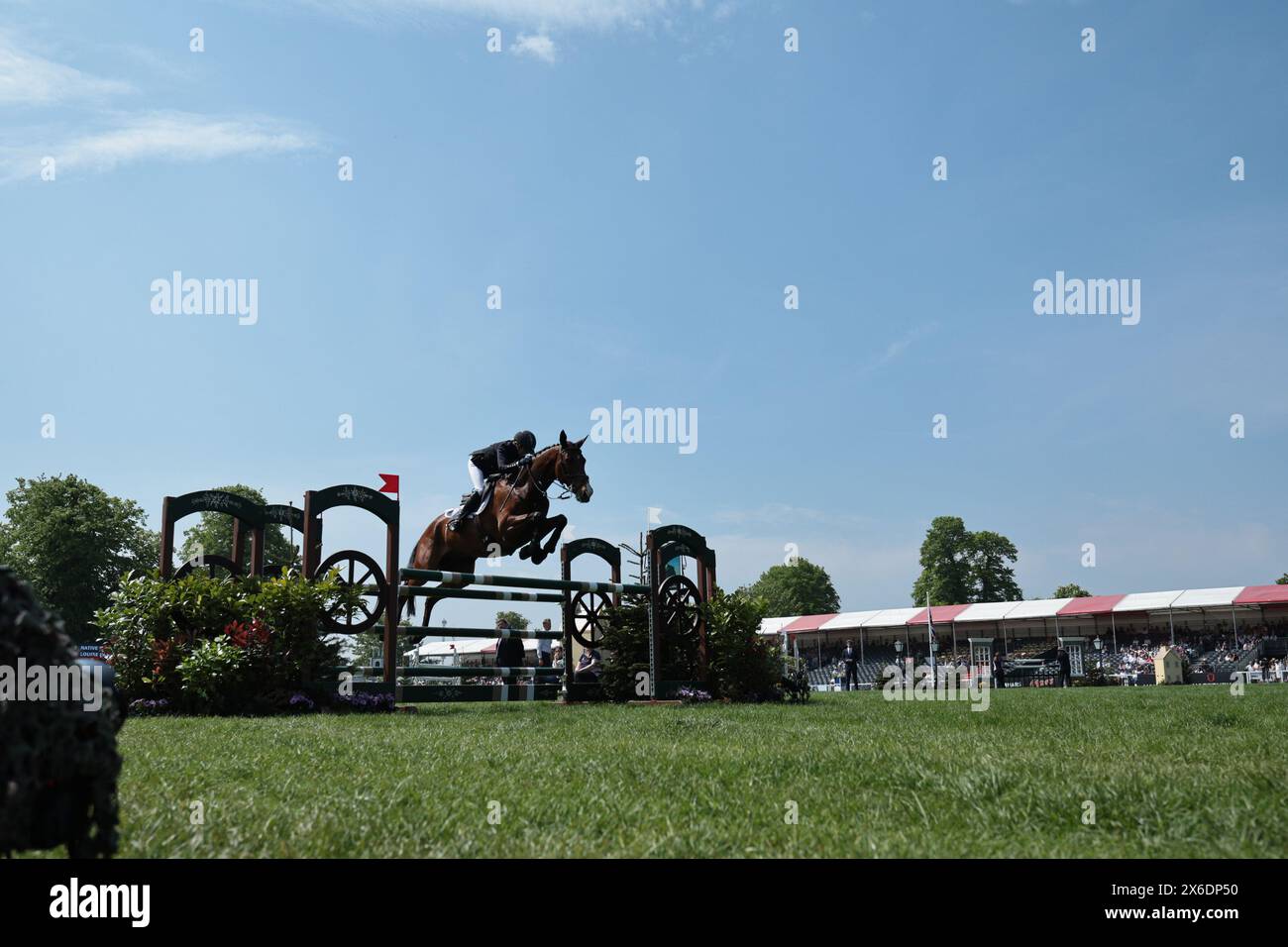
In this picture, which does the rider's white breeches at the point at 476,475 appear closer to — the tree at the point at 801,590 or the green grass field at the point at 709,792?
the green grass field at the point at 709,792

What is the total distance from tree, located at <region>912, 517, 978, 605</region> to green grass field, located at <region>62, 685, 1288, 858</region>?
235 ft

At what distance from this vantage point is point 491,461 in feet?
51.2

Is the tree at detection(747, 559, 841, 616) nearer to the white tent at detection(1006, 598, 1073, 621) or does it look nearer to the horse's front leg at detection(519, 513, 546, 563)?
the white tent at detection(1006, 598, 1073, 621)

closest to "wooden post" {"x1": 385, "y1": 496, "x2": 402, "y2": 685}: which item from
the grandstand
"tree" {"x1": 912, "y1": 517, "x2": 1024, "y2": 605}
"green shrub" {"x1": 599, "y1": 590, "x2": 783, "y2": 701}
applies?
"green shrub" {"x1": 599, "y1": 590, "x2": 783, "y2": 701}

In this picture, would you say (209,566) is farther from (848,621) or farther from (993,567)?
(993,567)

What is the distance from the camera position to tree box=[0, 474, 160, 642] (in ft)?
145

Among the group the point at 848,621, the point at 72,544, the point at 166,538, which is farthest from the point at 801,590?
the point at 166,538

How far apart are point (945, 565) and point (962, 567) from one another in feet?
5.14

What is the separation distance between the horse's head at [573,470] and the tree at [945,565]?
66549 millimetres

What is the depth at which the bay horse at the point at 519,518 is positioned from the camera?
14.3 metres
